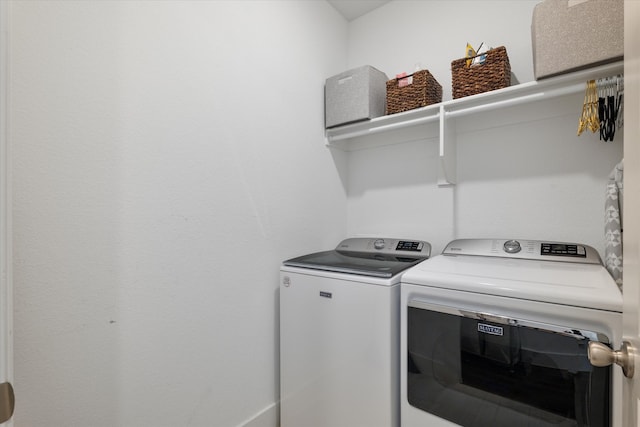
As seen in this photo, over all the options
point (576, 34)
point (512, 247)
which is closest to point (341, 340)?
point (512, 247)

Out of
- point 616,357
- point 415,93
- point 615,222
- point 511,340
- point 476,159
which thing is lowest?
point 511,340

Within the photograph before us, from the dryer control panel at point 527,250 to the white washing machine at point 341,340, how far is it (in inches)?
7.3

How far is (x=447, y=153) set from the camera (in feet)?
5.40

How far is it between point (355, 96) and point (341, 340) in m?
1.33

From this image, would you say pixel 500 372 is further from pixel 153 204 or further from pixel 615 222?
pixel 153 204

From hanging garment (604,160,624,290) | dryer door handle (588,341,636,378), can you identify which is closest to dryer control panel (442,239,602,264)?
hanging garment (604,160,624,290)

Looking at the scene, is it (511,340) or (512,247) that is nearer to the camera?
(511,340)

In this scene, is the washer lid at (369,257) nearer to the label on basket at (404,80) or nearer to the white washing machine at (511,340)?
the white washing machine at (511,340)

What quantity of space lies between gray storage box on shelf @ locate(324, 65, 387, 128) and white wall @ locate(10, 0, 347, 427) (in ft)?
0.66

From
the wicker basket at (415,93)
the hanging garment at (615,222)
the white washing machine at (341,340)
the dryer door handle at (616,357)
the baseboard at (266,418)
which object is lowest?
the baseboard at (266,418)

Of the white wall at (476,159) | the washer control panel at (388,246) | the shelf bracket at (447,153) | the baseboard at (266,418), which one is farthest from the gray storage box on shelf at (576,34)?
the baseboard at (266,418)

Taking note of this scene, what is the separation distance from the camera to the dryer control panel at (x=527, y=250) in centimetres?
128

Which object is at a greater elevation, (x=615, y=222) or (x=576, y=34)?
(x=576, y=34)

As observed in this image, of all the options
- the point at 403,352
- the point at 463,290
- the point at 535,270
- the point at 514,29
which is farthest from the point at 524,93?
the point at 403,352
